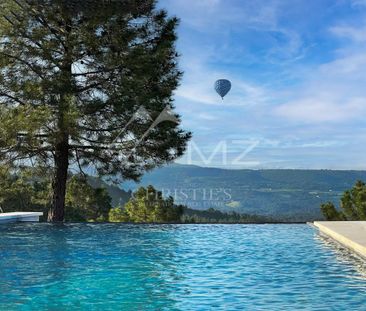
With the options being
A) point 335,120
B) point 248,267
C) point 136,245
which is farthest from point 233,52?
point 248,267

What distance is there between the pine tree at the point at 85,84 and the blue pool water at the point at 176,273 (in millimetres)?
4340

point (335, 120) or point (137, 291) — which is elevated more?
point (335, 120)

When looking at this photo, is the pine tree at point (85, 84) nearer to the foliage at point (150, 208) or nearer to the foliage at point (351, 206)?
the foliage at point (150, 208)

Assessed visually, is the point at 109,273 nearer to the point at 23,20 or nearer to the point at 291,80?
the point at 23,20

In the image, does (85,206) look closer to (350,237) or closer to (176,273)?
(350,237)

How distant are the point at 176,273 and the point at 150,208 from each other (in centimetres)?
2286

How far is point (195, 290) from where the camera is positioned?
6.13 m

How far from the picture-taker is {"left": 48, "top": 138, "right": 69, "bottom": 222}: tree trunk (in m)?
16.9

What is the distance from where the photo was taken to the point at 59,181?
17.3 metres

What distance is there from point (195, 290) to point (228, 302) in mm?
706

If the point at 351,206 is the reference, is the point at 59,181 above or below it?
below

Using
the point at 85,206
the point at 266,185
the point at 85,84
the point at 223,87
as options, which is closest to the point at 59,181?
the point at 85,84

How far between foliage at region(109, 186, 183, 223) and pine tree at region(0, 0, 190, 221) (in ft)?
37.0

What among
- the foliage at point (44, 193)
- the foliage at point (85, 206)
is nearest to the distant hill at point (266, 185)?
the foliage at point (85, 206)
